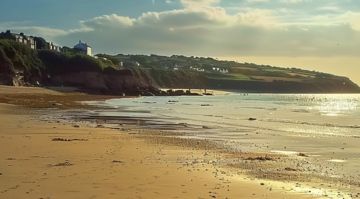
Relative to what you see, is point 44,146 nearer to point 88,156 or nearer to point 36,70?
point 88,156

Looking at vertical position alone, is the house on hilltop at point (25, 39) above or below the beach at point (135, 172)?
above

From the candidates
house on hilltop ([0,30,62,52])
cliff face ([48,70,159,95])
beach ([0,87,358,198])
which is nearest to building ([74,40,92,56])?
house on hilltop ([0,30,62,52])

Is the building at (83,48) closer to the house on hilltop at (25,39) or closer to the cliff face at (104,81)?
the house on hilltop at (25,39)

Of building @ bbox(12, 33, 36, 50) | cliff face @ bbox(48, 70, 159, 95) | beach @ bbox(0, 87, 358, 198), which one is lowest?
beach @ bbox(0, 87, 358, 198)

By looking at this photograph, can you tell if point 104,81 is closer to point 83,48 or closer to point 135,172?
point 83,48

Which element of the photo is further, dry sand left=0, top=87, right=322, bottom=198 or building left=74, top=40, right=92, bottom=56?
building left=74, top=40, right=92, bottom=56

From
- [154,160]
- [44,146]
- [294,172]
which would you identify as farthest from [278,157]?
[44,146]

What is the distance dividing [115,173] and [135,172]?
1.97 feet

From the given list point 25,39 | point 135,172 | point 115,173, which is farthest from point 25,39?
point 115,173

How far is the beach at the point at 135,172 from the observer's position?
10414mm

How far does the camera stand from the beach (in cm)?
1041

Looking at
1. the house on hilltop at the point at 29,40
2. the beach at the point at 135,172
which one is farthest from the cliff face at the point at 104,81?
the beach at the point at 135,172

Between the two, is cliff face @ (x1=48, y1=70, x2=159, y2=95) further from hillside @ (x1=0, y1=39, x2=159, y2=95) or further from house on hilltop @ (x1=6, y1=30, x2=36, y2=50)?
house on hilltop @ (x1=6, y1=30, x2=36, y2=50)

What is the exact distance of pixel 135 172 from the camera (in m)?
12.9
